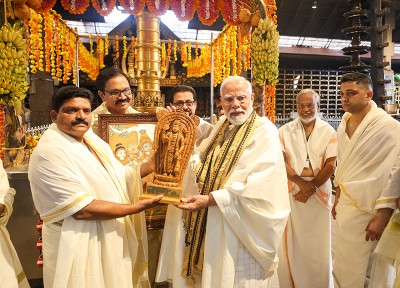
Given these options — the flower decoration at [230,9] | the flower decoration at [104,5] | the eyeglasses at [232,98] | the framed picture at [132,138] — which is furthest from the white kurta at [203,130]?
the flower decoration at [104,5]

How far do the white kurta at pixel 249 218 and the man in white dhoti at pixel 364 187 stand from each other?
2.56 feet

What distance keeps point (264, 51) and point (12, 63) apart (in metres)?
2.12

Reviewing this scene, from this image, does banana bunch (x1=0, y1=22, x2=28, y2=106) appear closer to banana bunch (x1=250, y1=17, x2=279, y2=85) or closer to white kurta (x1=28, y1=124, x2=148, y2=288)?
white kurta (x1=28, y1=124, x2=148, y2=288)

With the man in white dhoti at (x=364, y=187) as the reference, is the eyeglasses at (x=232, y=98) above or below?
above

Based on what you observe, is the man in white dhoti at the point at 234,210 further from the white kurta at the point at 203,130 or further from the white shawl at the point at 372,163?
the white shawl at the point at 372,163

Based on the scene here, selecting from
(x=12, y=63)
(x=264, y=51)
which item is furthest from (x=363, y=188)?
(x=12, y=63)

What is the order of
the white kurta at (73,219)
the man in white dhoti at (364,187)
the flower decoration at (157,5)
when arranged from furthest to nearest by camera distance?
the flower decoration at (157,5)
the man in white dhoti at (364,187)
the white kurta at (73,219)

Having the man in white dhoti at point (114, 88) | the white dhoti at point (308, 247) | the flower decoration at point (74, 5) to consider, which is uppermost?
the flower decoration at point (74, 5)

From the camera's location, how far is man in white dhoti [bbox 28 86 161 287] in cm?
170

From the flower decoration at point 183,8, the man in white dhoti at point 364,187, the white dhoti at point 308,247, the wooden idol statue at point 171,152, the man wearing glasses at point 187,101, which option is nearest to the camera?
the wooden idol statue at point 171,152

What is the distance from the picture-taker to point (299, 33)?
10922 millimetres

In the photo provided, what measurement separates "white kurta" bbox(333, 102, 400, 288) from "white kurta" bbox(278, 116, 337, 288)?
287 millimetres

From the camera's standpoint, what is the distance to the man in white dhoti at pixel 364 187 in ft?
7.67

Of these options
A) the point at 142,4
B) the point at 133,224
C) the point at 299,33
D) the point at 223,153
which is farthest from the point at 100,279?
the point at 299,33
